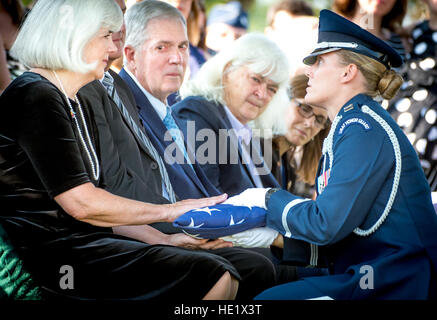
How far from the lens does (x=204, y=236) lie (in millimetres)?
2504

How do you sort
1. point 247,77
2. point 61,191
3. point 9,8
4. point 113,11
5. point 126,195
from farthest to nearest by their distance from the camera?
point 9,8 < point 247,77 < point 126,195 < point 113,11 < point 61,191

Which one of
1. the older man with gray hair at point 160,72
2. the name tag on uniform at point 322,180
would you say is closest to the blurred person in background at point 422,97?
the older man with gray hair at point 160,72

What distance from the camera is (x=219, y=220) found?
244 cm

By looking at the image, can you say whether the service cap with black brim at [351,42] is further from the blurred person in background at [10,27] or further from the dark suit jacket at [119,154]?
the blurred person in background at [10,27]

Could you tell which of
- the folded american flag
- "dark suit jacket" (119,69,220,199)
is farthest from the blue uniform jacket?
"dark suit jacket" (119,69,220,199)

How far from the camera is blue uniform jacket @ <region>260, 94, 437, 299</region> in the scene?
2.25 m

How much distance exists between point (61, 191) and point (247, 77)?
1.89 meters

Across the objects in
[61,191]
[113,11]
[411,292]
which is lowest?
[411,292]

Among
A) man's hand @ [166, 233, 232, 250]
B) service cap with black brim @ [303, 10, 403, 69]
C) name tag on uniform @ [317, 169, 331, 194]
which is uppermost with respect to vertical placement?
service cap with black brim @ [303, 10, 403, 69]

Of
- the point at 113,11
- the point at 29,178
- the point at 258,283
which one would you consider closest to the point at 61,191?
the point at 29,178

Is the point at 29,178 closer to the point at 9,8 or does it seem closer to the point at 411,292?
the point at 411,292

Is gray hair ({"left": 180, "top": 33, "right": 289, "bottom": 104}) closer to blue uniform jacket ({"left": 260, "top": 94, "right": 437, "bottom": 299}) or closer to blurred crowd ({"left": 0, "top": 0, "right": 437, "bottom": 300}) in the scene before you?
blurred crowd ({"left": 0, "top": 0, "right": 437, "bottom": 300})

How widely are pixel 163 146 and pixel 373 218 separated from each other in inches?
50.6

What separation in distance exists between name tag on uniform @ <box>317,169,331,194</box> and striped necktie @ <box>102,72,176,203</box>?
816 millimetres
